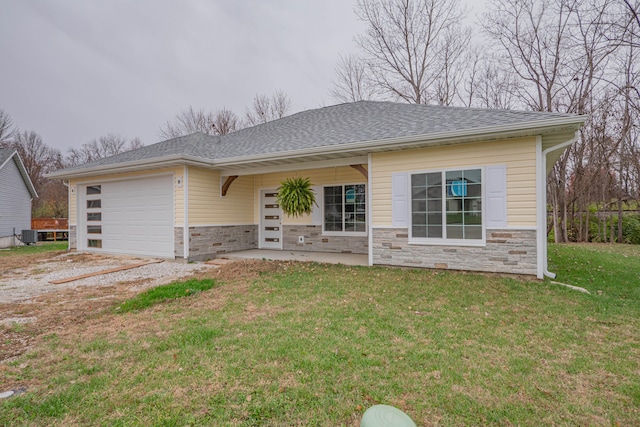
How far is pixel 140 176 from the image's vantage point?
9000mm

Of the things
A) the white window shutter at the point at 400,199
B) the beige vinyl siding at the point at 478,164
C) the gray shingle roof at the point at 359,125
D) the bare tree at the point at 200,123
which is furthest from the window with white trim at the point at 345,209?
the bare tree at the point at 200,123

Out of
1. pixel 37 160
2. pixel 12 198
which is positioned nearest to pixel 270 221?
pixel 12 198

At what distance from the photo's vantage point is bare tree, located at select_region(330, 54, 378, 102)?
17.3 metres

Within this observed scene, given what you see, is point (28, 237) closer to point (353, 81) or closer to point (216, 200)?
point (216, 200)

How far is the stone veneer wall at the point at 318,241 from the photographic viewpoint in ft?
30.0

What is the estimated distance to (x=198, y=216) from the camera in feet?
27.9

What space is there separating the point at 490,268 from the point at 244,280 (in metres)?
4.73

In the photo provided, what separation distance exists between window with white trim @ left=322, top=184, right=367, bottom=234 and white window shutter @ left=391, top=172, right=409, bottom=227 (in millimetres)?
2162

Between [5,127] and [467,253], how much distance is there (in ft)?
103

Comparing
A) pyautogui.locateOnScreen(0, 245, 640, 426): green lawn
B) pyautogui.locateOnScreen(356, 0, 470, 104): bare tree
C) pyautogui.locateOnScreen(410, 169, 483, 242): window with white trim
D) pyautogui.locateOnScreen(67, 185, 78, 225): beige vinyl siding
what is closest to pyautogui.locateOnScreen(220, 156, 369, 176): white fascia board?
pyautogui.locateOnScreen(410, 169, 483, 242): window with white trim

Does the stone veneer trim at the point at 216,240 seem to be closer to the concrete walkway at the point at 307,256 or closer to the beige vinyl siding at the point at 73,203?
the concrete walkway at the point at 307,256

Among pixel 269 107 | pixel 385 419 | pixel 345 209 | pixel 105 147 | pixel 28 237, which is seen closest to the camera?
pixel 385 419

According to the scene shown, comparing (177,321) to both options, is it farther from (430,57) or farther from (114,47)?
(430,57)

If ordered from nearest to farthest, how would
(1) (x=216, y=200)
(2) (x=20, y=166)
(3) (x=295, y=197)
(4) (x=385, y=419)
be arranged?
(4) (x=385, y=419) < (3) (x=295, y=197) < (1) (x=216, y=200) < (2) (x=20, y=166)
